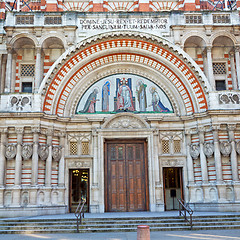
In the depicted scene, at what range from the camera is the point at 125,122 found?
56.1 ft

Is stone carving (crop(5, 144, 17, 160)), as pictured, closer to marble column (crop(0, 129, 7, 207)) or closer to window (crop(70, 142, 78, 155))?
marble column (crop(0, 129, 7, 207))

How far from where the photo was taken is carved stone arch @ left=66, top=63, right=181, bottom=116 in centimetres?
1748

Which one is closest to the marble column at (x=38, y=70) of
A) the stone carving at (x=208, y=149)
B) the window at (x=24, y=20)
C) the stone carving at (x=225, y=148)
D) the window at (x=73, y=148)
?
the window at (x=24, y=20)

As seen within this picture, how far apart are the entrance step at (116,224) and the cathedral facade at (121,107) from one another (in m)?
2.70

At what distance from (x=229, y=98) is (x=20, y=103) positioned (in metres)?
11.1

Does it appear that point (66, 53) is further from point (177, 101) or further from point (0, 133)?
point (177, 101)

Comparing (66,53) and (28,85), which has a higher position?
(66,53)

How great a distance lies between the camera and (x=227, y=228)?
38.4 feet

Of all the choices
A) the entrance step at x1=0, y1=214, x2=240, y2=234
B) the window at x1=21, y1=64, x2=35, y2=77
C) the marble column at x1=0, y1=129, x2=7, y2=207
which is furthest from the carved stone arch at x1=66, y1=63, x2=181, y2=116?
the entrance step at x1=0, y1=214, x2=240, y2=234

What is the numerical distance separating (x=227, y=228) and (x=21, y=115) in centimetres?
1095

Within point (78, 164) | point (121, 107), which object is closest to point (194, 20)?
point (121, 107)

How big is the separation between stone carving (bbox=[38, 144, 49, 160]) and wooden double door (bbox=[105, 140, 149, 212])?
3340mm

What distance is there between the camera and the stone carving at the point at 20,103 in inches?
623

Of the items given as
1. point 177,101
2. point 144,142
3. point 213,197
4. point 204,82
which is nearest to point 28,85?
point 144,142
